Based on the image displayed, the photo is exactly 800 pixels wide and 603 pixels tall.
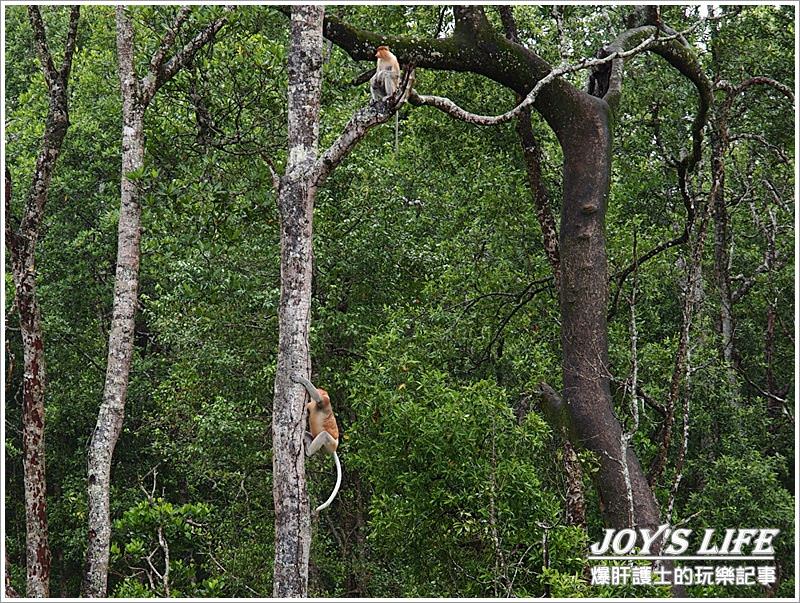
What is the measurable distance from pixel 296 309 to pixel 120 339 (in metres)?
3.27

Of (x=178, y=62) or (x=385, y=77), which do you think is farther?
(x=178, y=62)

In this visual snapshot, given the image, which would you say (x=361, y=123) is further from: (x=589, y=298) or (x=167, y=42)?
(x=167, y=42)

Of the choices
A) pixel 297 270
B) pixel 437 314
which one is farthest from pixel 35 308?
pixel 297 270

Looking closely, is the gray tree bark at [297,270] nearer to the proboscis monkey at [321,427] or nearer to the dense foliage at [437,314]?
the proboscis monkey at [321,427]

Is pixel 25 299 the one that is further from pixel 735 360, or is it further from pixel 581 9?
pixel 735 360

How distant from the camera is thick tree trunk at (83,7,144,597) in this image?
303 inches

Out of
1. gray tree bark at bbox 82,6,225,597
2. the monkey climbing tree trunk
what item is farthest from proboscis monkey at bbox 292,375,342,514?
the monkey climbing tree trunk

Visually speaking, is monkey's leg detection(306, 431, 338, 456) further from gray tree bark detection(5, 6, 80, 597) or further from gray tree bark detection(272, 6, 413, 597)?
gray tree bark detection(5, 6, 80, 597)

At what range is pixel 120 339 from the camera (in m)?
8.07

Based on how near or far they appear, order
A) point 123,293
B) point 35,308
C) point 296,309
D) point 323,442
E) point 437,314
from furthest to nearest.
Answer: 1. point 437,314
2. point 35,308
3. point 123,293
4. point 323,442
5. point 296,309

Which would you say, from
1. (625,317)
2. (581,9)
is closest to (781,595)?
(625,317)

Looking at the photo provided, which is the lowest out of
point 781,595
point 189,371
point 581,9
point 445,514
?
point 781,595

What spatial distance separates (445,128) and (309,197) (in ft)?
15.8

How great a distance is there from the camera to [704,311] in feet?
39.2
